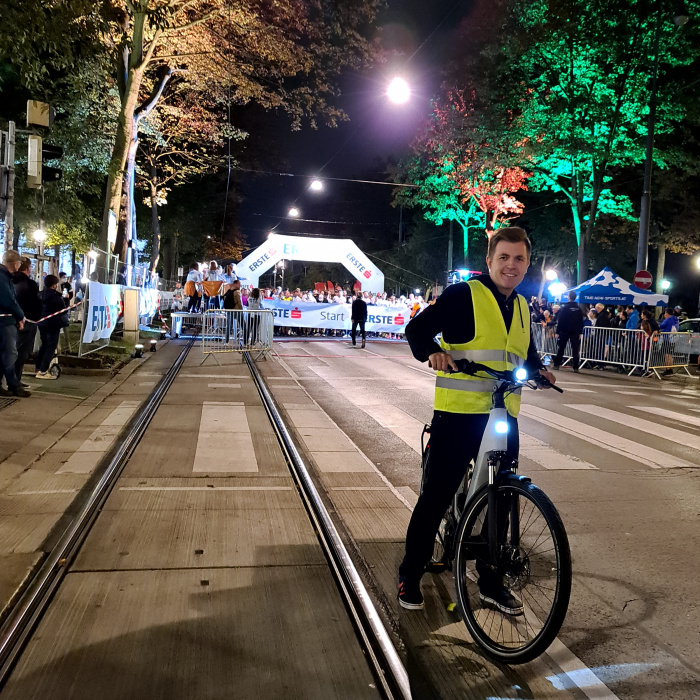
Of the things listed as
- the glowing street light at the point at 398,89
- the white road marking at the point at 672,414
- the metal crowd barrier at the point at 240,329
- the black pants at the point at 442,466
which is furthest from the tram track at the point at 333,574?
the glowing street light at the point at 398,89

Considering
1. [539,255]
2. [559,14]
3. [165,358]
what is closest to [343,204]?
[539,255]

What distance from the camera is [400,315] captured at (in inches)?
1086

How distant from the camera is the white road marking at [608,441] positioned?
7.14 meters

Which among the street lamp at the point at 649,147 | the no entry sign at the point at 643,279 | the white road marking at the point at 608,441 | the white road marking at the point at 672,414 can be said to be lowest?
the white road marking at the point at 608,441

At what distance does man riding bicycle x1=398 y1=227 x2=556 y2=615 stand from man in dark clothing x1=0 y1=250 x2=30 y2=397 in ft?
23.7

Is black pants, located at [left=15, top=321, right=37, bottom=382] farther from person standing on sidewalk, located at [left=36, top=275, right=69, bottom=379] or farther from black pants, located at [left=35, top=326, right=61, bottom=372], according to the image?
black pants, located at [left=35, top=326, right=61, bottom=372]

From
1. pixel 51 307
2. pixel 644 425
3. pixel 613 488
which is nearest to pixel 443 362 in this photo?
pixel 613 488

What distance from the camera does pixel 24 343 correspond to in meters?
10.3

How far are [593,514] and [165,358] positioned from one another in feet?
40.8

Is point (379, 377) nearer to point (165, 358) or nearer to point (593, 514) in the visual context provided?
point (165, 358)

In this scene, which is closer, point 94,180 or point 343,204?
point 94,180

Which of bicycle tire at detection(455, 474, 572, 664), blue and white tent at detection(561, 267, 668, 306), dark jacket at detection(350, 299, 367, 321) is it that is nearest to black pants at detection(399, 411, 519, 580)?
bicycle tire at detection(455, 474, 572, 664)

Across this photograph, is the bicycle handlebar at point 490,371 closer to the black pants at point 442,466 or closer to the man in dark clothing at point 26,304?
the black pants at point 442,466

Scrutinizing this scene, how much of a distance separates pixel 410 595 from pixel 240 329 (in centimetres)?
1289
